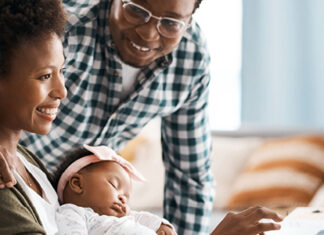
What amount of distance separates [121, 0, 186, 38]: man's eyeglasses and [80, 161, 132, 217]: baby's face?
A: 1.57ft

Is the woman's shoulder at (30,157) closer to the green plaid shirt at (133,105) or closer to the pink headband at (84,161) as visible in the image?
the pink headband at (84,161)

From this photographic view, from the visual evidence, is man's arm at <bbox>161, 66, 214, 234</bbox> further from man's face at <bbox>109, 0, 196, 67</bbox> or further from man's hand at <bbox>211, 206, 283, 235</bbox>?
man's hand at <bbox>211, 206, 283, 235</bbox>

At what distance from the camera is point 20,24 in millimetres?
1126

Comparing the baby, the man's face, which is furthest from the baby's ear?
the man's face

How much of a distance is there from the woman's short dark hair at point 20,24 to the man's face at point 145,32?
548 mm

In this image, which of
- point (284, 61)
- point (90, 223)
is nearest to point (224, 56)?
point (284, 61)

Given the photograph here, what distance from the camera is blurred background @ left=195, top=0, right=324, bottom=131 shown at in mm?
4457

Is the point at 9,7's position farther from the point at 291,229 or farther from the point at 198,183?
the point at 198,183

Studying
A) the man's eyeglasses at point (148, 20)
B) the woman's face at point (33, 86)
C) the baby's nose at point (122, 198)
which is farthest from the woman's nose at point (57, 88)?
the man's eyeglasses at point (148, 20)

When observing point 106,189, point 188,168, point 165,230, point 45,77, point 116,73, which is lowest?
point 188,168

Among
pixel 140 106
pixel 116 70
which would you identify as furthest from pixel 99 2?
pixel 140 106

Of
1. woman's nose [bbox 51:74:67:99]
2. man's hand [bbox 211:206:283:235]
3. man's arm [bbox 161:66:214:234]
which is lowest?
man's arm [bbox 161:66:214:234]

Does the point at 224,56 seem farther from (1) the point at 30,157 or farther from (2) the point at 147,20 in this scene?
(1) the point at 30,157

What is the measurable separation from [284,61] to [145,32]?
115 inches
